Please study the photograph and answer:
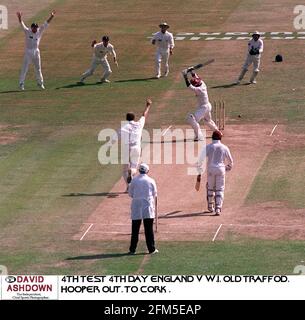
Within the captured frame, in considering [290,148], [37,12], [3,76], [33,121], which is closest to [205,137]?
[290,148]

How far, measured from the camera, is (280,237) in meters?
30.7

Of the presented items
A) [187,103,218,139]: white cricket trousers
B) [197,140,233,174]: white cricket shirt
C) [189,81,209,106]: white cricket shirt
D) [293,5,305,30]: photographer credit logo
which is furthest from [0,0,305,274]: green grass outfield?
[189,81,209,106]: white cricket shirt

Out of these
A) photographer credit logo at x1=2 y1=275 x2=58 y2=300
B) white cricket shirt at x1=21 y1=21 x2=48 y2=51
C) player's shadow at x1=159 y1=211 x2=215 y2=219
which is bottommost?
player's shadow at x1=159 y1=211 x2=215 y2=219

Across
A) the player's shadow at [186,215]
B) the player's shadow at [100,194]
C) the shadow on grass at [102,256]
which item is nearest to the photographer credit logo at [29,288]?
the shadow on grass at [102,256]

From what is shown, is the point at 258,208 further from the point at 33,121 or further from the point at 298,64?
the point at 298,64

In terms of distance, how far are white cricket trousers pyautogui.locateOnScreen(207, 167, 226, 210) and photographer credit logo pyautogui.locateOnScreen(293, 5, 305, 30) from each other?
28.7 meters

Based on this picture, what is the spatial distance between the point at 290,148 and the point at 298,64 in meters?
13.6

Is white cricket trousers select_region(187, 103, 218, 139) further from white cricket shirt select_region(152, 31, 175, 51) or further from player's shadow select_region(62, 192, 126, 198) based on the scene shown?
white cricket shirt select_region(152, 31, 175, 51)

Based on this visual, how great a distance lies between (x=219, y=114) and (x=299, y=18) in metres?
18.7

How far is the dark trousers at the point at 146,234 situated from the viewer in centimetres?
2920

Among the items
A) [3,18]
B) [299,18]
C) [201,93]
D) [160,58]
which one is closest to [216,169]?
[201,93]

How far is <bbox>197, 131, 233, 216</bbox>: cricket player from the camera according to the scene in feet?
107

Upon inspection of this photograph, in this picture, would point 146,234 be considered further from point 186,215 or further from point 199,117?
point 199,117

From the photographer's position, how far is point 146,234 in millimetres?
29266
